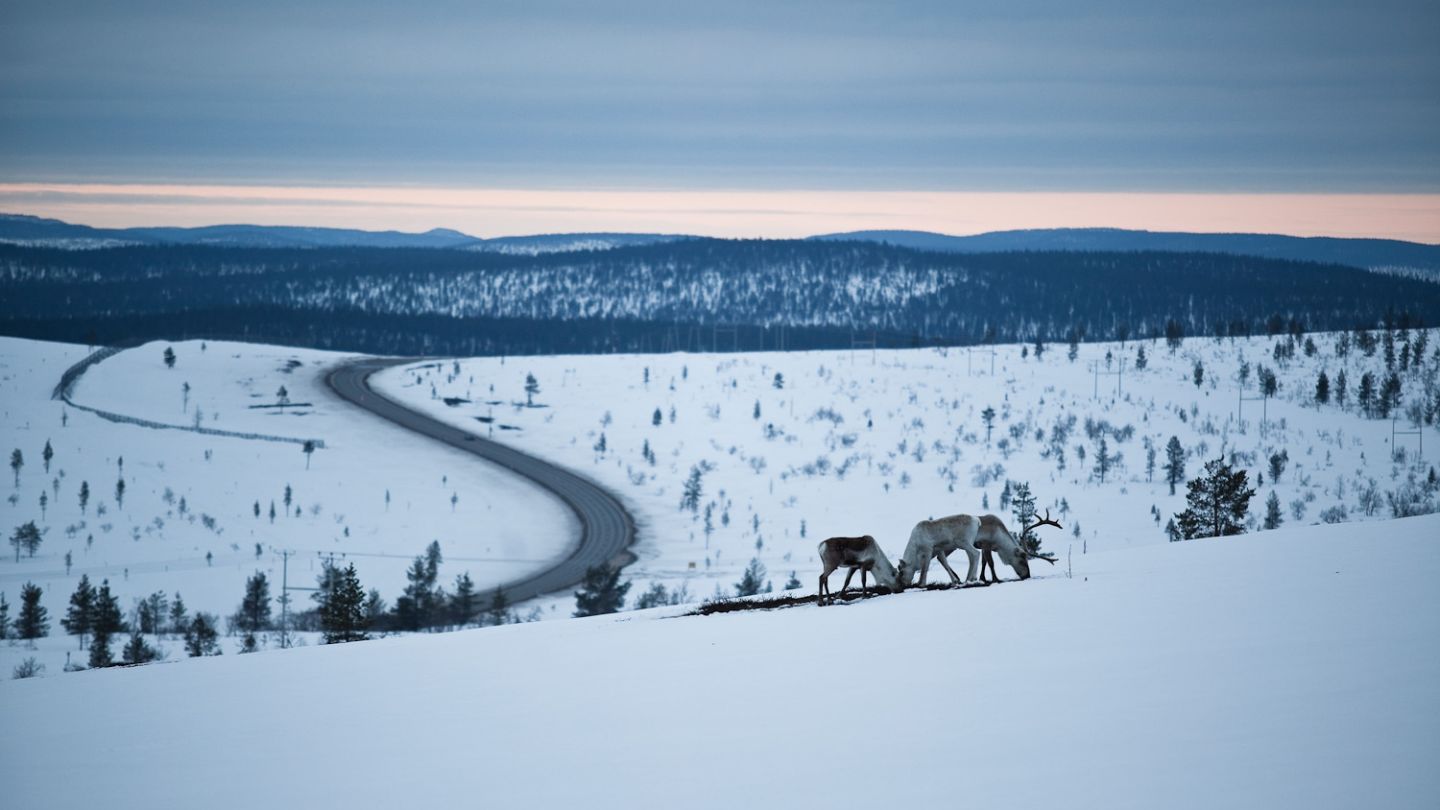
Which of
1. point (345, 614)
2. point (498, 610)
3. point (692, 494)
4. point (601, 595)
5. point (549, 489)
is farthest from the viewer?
point (549, 489)

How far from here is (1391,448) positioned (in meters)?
58.9

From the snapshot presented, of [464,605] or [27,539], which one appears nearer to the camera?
[464,605]

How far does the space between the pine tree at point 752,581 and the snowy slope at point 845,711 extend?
69.3 feet

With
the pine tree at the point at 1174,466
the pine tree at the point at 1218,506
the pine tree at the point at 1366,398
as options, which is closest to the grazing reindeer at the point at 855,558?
the pine tree at the point at 1218,506

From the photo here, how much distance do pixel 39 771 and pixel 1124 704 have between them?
7760 mm

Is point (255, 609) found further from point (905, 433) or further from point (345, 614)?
point (905, 433)

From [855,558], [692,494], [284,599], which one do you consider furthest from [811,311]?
[855,558]

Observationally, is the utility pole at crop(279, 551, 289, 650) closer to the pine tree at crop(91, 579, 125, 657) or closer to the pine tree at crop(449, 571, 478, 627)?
the pine tree at crop(91, 579, 125, 657)

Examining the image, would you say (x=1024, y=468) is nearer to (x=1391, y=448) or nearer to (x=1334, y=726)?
(x=1391, y=448)

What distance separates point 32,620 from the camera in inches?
1375

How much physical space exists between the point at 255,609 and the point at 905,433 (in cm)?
4002

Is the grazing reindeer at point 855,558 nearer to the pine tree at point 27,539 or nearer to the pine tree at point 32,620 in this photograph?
the pine tree at point 32,620

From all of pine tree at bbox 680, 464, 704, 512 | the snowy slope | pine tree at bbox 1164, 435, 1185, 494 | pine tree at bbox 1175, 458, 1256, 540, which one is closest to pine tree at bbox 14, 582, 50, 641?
the snowy slope

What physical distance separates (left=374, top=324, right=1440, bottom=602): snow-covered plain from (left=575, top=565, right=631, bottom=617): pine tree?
2.96 m
